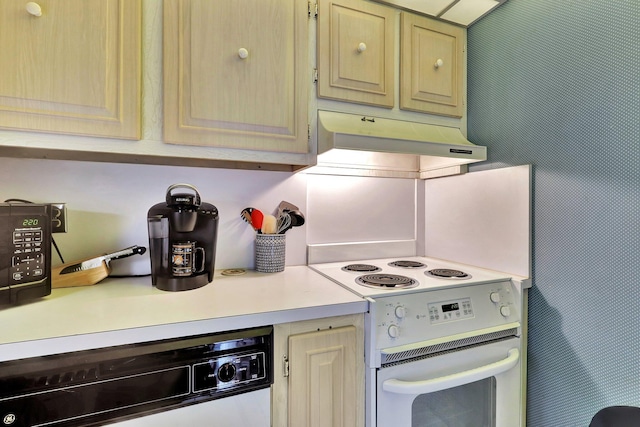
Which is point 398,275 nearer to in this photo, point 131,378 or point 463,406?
point 463,406

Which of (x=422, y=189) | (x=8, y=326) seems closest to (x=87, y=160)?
(x=8, y=326)

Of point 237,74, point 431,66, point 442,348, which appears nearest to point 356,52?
point 431,66

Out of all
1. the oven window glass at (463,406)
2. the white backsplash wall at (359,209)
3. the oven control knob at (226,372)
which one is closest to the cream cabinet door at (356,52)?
the white backsplash wall at (359,209)

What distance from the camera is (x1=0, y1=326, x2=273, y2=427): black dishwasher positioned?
611 millimetres

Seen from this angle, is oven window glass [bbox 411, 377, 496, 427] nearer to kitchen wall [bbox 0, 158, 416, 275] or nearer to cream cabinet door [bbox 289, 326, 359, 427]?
cream cabinet door [bbox 289, 326, 359, 427]

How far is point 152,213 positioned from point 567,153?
1547mm

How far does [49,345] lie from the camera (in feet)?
2.02

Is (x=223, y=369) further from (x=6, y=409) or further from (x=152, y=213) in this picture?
(x=152, y=213)

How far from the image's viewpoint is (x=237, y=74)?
41.1 inches

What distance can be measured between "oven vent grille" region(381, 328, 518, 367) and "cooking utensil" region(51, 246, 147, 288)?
1.04m

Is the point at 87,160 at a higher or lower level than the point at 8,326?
higher

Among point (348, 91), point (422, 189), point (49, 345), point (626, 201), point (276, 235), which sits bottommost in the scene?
point (49, 345)

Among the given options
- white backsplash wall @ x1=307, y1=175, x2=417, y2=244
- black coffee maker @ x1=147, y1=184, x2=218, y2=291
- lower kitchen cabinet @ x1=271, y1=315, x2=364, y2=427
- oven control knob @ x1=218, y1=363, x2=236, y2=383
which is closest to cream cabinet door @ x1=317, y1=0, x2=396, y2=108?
white backsplash wall @ x1=307, y1=175, x2=417, y2=244

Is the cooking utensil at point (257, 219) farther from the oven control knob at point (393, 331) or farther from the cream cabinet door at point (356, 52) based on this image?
the oven control knob at point (393, 331)
